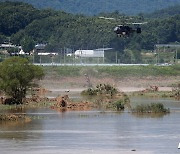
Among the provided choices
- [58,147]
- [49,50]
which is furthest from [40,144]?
[49,50]

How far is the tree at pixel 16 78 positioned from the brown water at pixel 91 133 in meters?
5.41

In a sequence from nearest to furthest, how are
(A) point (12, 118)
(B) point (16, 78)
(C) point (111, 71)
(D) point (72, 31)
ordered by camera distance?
(A) point (12, 118) → (B) point (16, 78) → (C) point (111, 71) → (D) point (72, 31)

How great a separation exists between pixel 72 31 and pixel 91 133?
106 metres

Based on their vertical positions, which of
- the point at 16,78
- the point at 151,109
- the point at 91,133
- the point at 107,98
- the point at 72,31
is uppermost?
the point at 72,31

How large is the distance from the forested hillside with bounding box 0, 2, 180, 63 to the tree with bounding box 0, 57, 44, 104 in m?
67.7

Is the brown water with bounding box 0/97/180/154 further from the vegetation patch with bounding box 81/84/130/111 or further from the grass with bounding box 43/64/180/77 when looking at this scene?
the grass with bounding box 43/64/180/77

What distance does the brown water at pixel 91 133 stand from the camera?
44.2m

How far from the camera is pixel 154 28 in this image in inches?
6570

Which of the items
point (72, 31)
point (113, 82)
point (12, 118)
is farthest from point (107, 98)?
point (72, 31)

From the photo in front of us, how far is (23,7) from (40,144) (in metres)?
136

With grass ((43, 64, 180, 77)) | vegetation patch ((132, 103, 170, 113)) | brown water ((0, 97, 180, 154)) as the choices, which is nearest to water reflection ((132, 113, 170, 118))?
brown water ((0, 97, 180, 154))

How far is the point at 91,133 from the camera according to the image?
2019 inches

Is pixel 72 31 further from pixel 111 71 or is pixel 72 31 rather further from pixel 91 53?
pixel 111 71

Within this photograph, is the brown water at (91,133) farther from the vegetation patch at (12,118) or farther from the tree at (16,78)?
the tree at (16,78)
